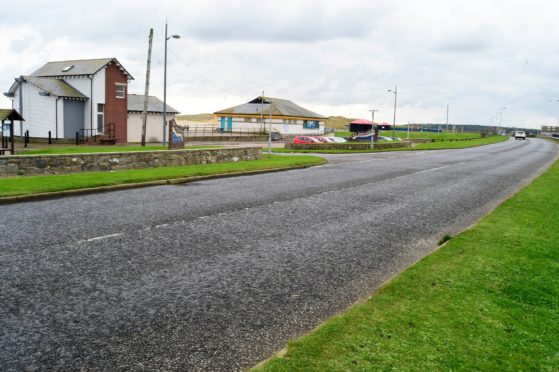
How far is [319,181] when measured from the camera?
1959 cm

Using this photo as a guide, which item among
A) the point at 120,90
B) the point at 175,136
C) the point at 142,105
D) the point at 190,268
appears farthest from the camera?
the point at 142,105

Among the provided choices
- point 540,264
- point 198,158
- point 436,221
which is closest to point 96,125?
point 198,158

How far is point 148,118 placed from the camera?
49844mm

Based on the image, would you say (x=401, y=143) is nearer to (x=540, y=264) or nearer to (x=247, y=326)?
(x=540, y=264)

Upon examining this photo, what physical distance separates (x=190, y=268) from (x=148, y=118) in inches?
1775

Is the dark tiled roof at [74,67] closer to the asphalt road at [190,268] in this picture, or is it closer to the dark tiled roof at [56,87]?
the dark tiled roof at [56,87]

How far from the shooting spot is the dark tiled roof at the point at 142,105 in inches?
1926

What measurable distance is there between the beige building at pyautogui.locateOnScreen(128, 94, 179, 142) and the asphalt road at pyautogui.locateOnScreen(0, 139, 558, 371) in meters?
34.5

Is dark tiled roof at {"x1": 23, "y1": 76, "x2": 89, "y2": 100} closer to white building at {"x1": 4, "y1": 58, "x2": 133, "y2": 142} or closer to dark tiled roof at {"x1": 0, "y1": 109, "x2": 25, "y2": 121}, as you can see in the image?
white building at {"x1": 4, "y1": 58, "x2": 133, "y2": 142}

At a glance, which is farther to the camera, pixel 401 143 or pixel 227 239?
pixel 401 143

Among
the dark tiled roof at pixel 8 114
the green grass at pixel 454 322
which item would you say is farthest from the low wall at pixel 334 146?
the green grass at pixel 454 322

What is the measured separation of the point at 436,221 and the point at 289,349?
8.17m

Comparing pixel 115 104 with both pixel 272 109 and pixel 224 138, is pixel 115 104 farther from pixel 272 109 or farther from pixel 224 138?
pixel 272 109

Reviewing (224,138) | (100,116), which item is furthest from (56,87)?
(224,138)
